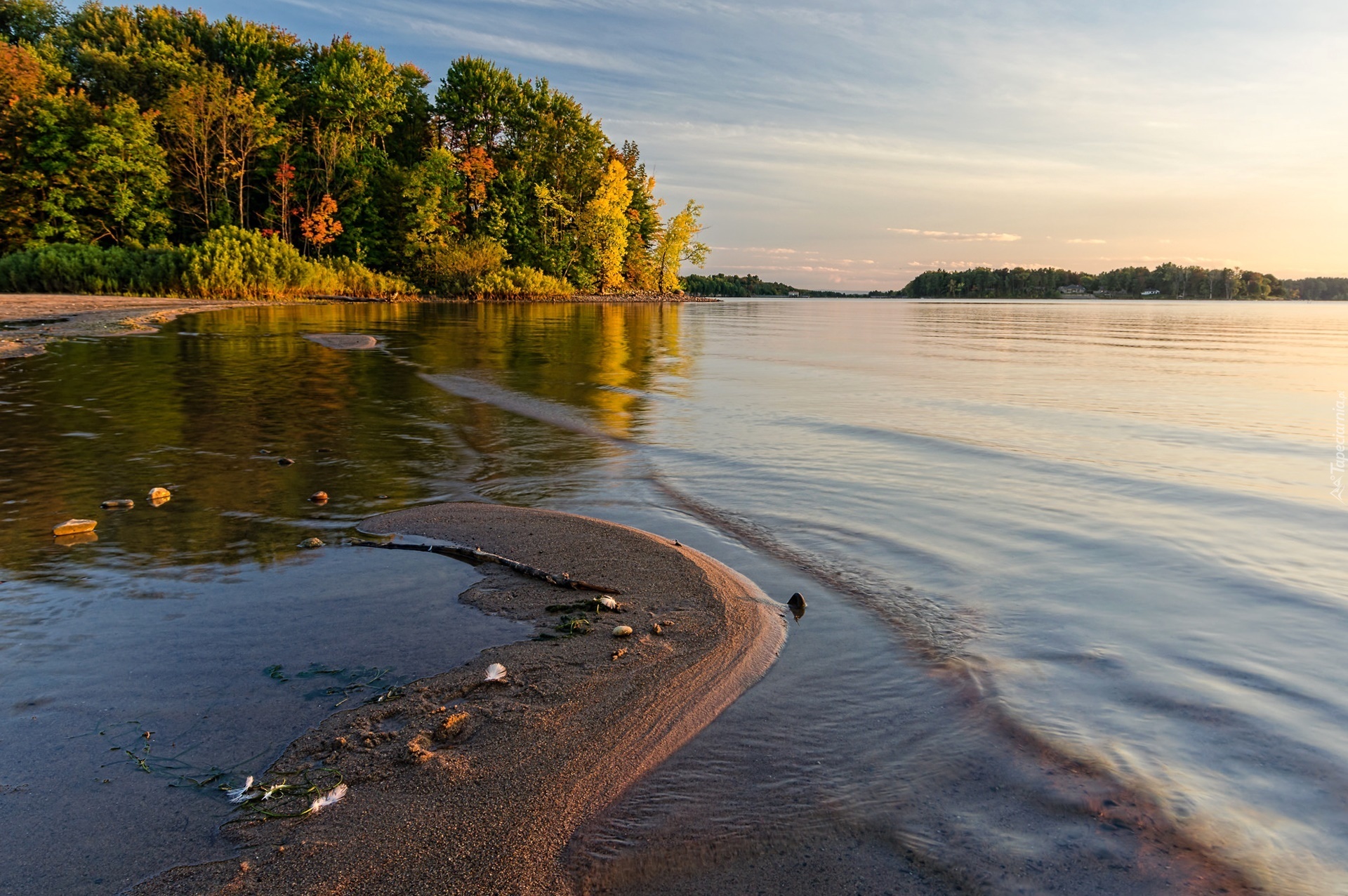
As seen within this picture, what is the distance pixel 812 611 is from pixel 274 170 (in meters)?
56.7

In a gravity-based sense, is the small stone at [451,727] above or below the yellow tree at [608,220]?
below

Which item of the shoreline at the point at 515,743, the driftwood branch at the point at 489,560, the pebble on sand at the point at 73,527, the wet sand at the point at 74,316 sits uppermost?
the wet sand at the point at 74,316

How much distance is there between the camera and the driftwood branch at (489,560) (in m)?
4.77

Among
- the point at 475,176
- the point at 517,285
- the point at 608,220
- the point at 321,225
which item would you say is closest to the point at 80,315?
the point at 321,225

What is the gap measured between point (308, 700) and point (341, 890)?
1245 mm

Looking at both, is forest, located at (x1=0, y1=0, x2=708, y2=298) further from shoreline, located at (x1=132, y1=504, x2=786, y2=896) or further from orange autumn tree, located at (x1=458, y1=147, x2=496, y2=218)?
shoreline, located at (x1=132, y1=504, x2=786, y2=896)

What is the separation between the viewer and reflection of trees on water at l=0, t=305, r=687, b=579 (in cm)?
577

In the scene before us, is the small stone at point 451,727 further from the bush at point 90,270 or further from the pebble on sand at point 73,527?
the bush at point 90,270

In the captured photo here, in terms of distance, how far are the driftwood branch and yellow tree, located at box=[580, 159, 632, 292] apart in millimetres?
63303

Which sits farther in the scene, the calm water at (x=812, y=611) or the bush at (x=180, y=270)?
the bush at (x=180, y=270)

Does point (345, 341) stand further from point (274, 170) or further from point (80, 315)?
point (274, 170)

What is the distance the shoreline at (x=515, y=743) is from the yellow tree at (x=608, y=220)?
64.3m

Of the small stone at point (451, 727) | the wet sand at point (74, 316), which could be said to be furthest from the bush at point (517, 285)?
the small stone at point (451, 727)

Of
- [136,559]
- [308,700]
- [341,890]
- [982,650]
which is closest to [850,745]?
[982,650]
